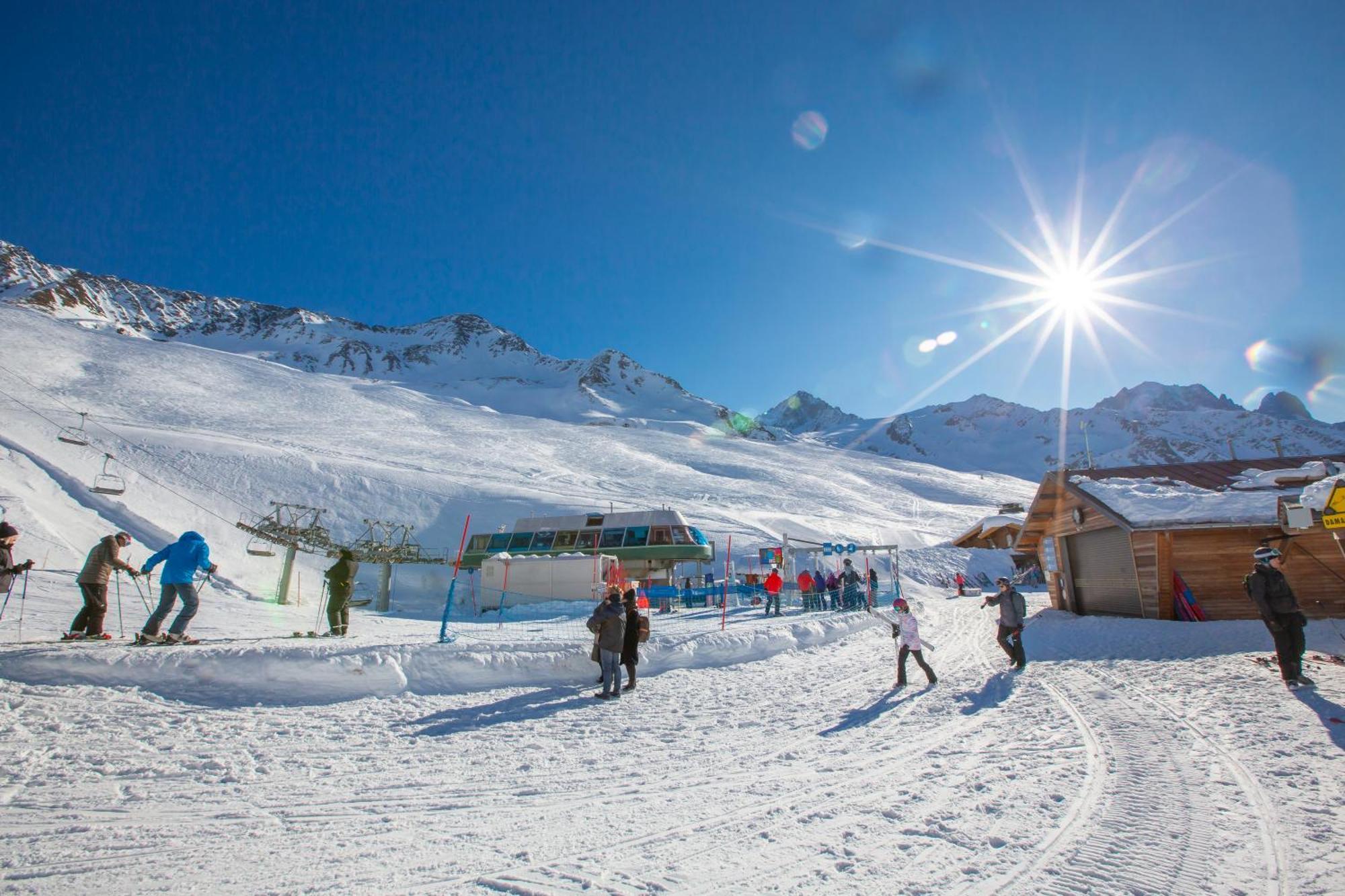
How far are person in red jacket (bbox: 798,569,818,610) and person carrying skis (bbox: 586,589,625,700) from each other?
12844 mm

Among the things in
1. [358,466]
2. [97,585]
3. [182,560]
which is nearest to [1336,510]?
[182,560]

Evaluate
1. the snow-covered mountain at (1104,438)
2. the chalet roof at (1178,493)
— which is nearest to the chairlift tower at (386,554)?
the chalet roof at (1178,493)

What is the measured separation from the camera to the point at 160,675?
673cm

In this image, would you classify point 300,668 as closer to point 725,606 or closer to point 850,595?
point 725,606

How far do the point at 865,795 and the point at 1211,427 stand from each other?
246899 millimetres

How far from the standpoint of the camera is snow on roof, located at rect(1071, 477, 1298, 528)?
1300 centimetres

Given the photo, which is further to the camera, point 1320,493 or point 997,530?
point 997,530

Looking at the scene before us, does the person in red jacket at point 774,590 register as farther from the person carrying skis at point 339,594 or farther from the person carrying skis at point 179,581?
the person carrying skis at point 179,581

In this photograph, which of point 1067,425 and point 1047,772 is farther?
point 1067,425

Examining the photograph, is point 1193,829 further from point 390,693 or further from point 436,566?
point 436,566

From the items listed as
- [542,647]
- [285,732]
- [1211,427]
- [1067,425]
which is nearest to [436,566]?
[542,647]

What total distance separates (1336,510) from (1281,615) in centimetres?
157

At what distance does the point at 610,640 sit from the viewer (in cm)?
802

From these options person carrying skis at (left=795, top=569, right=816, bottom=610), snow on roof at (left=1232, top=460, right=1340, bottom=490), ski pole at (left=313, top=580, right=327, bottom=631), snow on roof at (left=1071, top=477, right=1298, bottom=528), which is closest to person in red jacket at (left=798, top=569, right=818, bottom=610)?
person carrying skis at (left=795, top=569, right=816, bottom=610)
